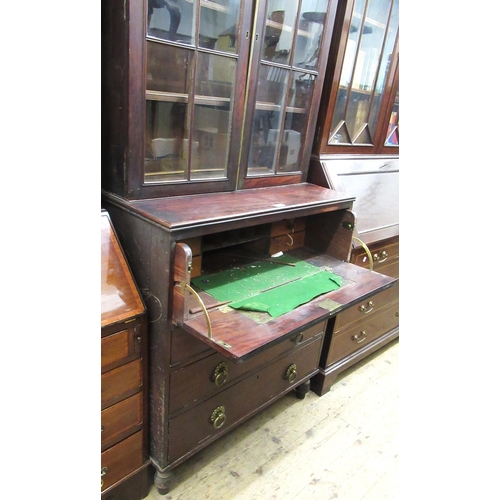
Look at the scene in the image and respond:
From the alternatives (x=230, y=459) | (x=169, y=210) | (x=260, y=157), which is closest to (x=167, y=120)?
(x=169, y=210)

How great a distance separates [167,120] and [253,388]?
40.3 inches

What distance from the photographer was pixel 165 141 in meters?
1.17

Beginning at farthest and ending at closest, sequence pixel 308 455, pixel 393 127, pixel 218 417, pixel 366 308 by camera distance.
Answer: pixel 393 127, pixel 366 308, pixel 308 455, pixel 218 417

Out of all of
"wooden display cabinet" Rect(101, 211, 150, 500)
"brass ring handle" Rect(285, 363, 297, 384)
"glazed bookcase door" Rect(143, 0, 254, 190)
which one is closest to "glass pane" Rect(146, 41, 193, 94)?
"glazed bookcase door" Rect(143, 0, 254, 190)

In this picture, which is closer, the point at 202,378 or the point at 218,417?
the point at 202,378

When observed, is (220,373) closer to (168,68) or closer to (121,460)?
(121,460)

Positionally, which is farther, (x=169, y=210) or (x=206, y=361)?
(x=206, y=361)

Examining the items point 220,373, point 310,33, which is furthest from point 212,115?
point 220,373

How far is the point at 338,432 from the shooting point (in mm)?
1684

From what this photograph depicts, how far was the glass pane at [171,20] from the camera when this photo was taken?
1017 mm

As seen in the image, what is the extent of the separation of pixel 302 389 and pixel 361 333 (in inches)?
17.0

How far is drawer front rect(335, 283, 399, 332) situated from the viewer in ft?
5.83

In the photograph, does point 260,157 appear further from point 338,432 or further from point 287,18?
point 338,432

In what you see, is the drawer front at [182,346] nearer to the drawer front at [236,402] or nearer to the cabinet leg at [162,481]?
the drawer front at [236,402]
